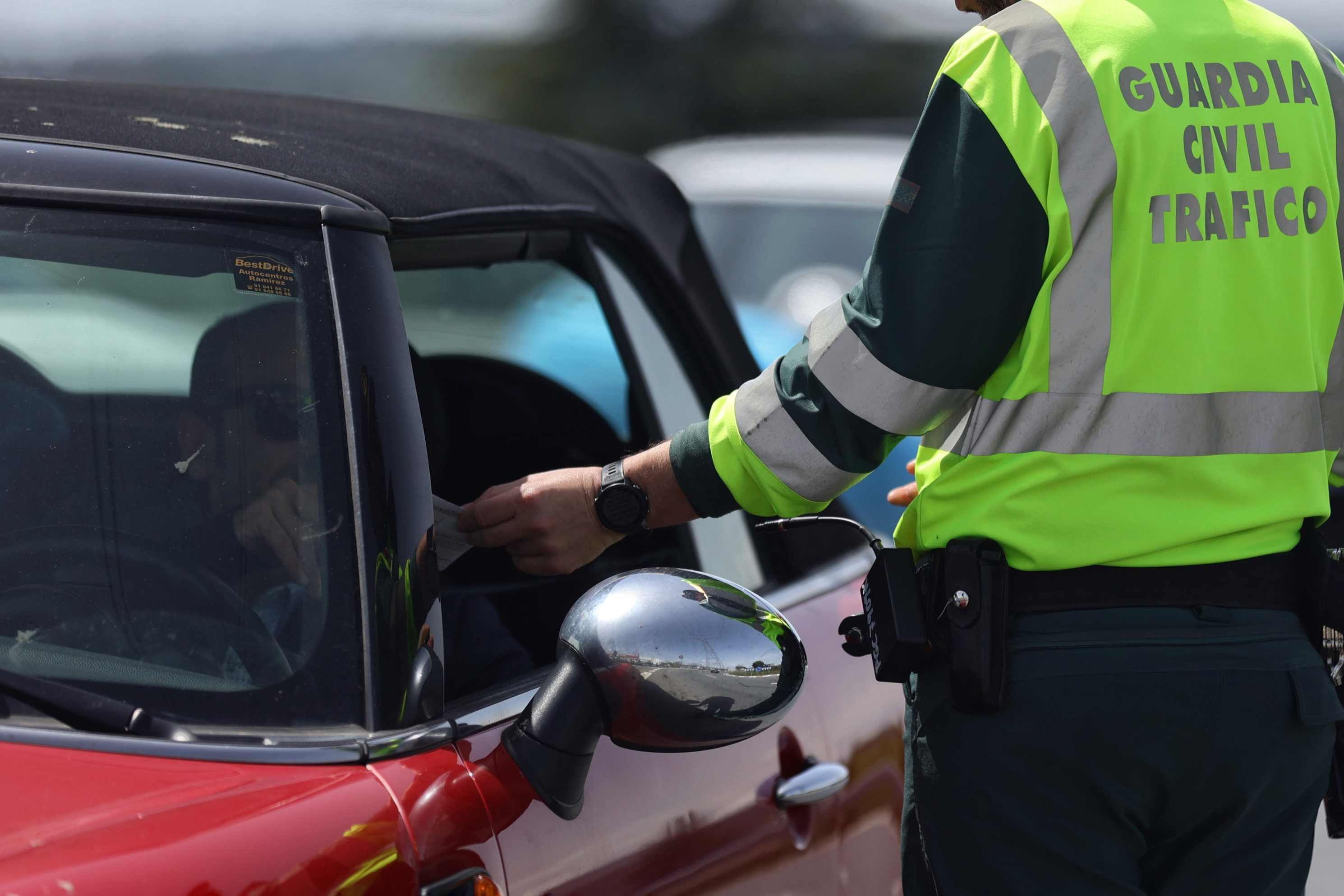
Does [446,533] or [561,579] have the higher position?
[446,533]

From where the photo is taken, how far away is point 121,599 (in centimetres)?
156

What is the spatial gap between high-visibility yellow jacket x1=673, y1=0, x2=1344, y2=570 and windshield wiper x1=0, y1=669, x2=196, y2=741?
785mm

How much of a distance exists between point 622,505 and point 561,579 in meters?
0.49

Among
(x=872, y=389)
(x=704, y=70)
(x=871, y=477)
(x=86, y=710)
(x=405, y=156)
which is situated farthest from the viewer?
(x=704, y=70)

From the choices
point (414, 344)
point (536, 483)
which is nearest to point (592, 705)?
point (536, 483)

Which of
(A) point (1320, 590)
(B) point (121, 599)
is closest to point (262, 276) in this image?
(B) point (121, 599)

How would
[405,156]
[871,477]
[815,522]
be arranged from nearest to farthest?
[815,522], [405,156], [871,477]

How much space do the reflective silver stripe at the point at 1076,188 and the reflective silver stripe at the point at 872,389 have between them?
129 mm

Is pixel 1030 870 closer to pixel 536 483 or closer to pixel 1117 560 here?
pixel 1117 560

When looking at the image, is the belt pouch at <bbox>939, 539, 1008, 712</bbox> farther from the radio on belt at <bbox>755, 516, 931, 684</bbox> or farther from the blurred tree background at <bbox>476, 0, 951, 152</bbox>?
the blurred tree background at <bbox>476, 0, 951, 152</bbox>

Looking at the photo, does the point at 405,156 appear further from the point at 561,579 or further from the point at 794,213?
the point at 794,213

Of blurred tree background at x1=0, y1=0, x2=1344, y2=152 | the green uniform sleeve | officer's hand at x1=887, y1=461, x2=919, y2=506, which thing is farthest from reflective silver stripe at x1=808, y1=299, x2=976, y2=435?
blurred tree background at x1=0, y1=0, x2=1344, y2=152

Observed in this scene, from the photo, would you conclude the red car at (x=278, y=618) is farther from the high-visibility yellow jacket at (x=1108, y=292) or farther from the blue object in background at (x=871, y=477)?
the blue object in background at (x=871, y=477)

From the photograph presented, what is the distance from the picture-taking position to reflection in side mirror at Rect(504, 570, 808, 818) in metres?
1.47
